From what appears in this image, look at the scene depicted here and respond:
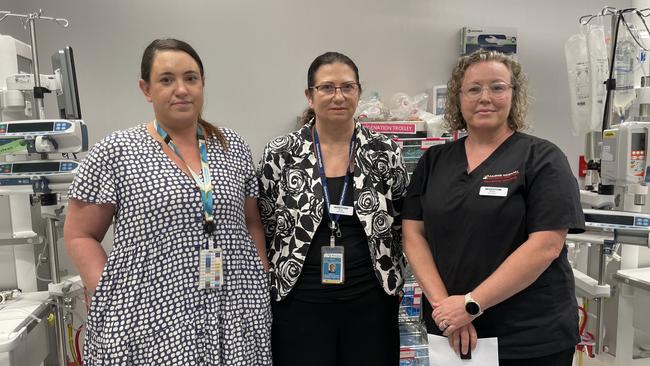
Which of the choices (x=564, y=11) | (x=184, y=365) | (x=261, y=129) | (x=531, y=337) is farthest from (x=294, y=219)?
(x=564, y=11)

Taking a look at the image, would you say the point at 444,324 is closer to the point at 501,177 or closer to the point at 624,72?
the point at 501,177

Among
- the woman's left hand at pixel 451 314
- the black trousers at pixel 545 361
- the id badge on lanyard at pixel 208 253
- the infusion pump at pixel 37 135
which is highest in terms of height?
the infusion pump at pixel 37 135

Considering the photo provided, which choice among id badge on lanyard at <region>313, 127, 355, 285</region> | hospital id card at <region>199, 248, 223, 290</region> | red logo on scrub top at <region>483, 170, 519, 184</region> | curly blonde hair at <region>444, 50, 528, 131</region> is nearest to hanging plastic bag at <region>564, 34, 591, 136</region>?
curly blonde hair at <region>444, 50, 528, 131</region>

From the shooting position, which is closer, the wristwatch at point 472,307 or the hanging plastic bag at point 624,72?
the wristwatch at point 472,307

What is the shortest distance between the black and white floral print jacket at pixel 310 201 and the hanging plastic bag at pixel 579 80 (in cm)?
189

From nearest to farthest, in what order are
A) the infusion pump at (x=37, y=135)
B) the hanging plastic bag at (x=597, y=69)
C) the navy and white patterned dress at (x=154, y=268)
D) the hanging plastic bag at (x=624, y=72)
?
1. the navy and white patterned dress at (x=154, y=268)
2. the infusion pump at (x=37, y=135)
3. the hanging plastic bag at (x=624, y=72)
4. the hanging plastic bag at (x=597, y=69)

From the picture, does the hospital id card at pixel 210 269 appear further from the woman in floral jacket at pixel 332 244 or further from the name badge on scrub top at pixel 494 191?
the name badge on scrub top at pixel 494 191

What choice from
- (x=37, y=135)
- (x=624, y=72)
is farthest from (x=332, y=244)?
(x=624, y=72)

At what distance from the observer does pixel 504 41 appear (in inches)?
148

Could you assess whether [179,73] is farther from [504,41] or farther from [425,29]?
[504,41]

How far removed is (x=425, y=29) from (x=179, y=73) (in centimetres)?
274

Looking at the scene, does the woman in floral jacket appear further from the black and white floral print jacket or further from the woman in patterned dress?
the woman in patterned dress

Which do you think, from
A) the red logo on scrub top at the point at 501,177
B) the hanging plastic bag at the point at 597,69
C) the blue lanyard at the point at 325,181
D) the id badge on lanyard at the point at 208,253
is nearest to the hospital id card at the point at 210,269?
the id badge on lanyard at the point at 208,253

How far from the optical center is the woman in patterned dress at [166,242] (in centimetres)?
133
